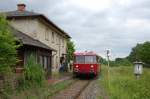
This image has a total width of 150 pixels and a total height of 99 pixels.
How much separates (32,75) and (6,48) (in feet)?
22.6

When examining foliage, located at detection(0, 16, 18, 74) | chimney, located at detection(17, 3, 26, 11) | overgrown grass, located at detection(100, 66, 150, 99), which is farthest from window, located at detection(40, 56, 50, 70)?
foliage, located at detection(0, 16, 18, 74)

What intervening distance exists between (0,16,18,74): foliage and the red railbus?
815 inches

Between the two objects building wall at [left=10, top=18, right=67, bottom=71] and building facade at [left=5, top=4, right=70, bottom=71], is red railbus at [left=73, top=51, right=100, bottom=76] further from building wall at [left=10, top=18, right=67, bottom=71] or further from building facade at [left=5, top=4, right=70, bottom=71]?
building wall at [left=10, top=18, right=67, bottom=71]

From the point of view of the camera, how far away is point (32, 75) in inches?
811

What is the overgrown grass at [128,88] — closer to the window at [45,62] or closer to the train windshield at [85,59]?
the window at [45,62]

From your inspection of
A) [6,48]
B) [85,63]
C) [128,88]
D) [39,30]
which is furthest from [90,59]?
[6,48]

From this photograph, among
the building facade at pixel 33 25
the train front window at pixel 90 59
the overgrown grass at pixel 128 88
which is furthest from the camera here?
the train front window at pixel 90 59

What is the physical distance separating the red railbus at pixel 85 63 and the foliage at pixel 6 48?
2071 cm

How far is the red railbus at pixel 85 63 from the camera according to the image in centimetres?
3481

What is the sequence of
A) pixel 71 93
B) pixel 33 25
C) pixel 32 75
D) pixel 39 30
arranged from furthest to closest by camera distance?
pixel 39 30 < pixel 33 25 < pixel 71 93 < pixel 32 75

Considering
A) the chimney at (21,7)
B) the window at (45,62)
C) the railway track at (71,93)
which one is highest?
the chimney at (21,7)

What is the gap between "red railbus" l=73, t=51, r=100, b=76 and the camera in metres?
34.8

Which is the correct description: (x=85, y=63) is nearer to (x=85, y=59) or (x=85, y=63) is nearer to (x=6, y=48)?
(x=85, y=59)

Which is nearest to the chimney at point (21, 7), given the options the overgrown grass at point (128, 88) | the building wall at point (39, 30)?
the building wall at point (39, 30)
